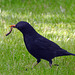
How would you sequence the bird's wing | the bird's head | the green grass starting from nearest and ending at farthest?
the bird's head, the bird's wing, the green grass

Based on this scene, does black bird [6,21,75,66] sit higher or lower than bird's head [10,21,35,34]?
lower

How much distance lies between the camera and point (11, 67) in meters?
5.43

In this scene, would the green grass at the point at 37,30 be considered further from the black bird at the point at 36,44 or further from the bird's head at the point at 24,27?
the bird's head at the point at 24,27

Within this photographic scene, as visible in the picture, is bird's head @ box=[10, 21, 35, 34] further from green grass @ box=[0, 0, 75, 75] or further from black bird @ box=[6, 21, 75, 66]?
green grass @ box=[0, 0, 75, 75]

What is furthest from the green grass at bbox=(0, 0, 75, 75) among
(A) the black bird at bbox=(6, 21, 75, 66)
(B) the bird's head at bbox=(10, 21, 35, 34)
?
(B) the bird's head at bbox=(10, 21, 35, 34)

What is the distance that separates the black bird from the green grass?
325mm

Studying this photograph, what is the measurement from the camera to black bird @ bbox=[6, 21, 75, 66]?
5059mm

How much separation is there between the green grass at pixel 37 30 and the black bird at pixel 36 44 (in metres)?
0.32

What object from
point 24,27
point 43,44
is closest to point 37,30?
point 43,44

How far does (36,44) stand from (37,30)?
9.96ft

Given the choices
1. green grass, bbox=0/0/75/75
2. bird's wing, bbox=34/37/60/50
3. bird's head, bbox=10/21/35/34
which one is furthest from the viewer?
green grass, bbox=0/0/75/75

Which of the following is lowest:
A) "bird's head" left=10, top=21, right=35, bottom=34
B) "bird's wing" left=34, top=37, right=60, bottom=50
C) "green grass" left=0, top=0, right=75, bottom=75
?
"green grass" left=0, top=0, right=75, bottom=75

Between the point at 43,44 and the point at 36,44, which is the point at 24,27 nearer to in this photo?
the point at 36,44

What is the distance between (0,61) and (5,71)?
583 millimetres
